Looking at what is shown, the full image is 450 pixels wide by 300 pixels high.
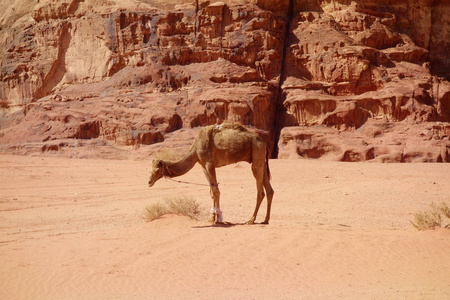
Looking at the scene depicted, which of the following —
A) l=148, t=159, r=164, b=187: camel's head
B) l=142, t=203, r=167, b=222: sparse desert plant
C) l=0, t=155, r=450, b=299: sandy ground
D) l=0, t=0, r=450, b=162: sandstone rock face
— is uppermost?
l=0, t=0, r=450, b=162: sandstone rock face

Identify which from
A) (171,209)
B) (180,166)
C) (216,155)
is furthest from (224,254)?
(171,209)

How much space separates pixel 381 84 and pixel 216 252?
26.4 metres

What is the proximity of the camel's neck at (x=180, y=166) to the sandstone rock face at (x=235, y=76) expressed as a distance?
16521 mm

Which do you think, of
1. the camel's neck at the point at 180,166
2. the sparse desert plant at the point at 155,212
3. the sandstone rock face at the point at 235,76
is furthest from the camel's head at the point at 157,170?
the sandstone rock face at the point at 235,76

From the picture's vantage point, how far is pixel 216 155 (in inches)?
430

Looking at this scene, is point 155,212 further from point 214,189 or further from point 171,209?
point 214,189

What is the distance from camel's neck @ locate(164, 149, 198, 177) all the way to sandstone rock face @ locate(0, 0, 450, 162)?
1652 cm

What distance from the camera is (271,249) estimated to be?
895cm

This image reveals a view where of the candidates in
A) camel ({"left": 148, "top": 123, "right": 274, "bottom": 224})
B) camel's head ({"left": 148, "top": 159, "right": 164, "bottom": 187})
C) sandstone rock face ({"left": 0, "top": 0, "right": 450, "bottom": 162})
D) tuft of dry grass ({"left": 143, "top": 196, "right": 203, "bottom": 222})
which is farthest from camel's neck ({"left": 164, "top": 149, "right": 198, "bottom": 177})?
sandstone rock face ({"left": 0, "top": 0, "right": 450, "bottom": 162})

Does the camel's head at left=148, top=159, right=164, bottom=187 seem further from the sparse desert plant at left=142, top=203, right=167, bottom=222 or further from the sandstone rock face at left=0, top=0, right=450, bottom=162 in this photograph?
the sandstone rock face at left=0, top=0, right=450, bottom=162

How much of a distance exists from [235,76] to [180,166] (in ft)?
71.8

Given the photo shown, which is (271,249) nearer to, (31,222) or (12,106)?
(31,222)

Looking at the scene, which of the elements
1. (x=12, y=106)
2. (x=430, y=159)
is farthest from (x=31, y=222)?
(x=12, y=106)

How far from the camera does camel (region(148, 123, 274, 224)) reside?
35.6ft
